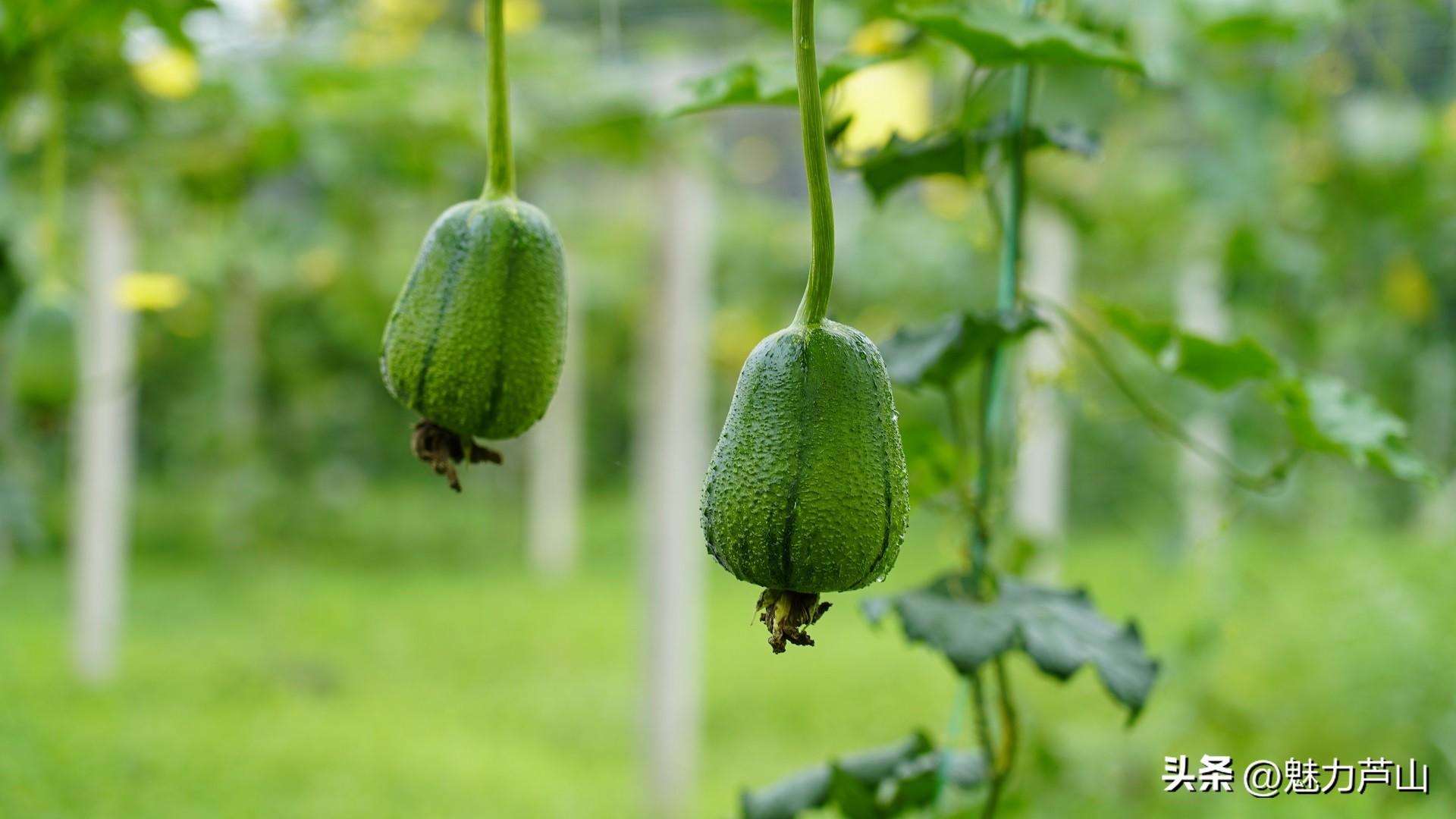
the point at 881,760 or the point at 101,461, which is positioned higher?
the point at 101,461

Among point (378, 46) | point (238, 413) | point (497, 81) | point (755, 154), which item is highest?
point (755, 154)

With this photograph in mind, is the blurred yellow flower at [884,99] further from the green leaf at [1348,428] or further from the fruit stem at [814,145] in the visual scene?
the fruit stem at [814,145]

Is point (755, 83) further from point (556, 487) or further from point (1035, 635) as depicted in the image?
point (556, 487)

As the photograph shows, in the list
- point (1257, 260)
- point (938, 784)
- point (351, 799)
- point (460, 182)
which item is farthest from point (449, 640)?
point (938, 784)

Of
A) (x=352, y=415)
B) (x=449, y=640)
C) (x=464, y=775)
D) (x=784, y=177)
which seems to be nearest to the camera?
(x=464, y=775)

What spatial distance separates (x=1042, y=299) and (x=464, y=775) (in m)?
2.77

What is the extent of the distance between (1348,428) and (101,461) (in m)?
A: 3.86

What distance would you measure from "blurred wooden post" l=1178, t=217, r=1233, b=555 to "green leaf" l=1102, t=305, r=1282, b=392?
4.58 ft

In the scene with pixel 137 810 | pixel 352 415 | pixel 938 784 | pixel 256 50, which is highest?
pixel 352 415

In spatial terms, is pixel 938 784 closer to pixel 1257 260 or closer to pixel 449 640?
pixel 1257 260

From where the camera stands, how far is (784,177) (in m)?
6.75

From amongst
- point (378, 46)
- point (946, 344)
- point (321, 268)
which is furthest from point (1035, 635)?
point (321, 268)

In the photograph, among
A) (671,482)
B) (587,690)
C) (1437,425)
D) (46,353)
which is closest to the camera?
(46,353)

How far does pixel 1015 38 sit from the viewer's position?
67 cm
